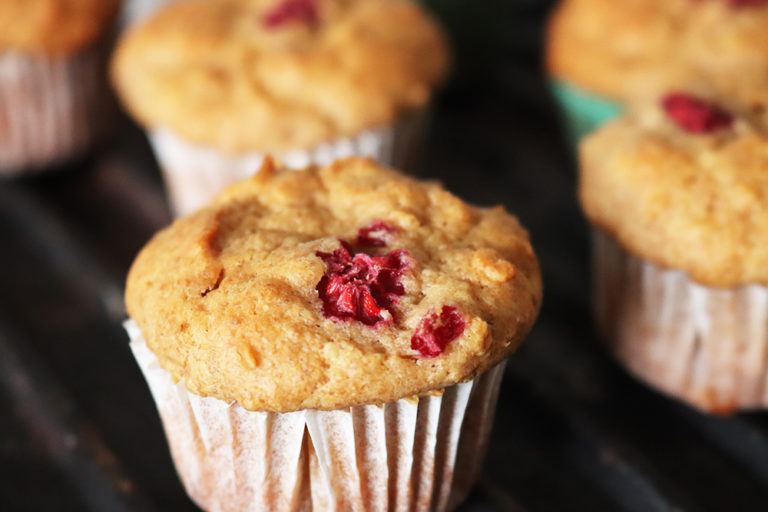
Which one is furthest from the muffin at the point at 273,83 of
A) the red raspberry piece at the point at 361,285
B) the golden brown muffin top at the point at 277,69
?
the red raspberry piece at the point at 361,285

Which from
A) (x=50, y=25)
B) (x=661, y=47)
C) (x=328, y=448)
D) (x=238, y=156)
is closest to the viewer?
(x=328, y=448)

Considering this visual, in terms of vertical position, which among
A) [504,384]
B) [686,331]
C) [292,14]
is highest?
[292,14]

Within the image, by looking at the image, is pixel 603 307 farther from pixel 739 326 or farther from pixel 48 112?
pixel 48 112

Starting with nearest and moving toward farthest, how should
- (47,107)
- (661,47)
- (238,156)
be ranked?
(238,156), (661,47), (47,107)

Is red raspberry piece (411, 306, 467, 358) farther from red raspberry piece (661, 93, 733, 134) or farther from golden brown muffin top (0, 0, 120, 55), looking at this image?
golden brown muffin top (0, 0, 120, 55)

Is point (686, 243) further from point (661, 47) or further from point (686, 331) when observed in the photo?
point (661, 47)

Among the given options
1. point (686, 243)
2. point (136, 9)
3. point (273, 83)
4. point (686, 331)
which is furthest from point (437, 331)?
point (136, 9)

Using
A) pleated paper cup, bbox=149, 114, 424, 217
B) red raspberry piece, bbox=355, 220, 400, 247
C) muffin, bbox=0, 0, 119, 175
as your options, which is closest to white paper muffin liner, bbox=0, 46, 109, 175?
muffin, bbox=0, 0, 119, 175

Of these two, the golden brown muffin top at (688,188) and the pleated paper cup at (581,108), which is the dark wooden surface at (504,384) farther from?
the golden brown muffin top at (688,188)
